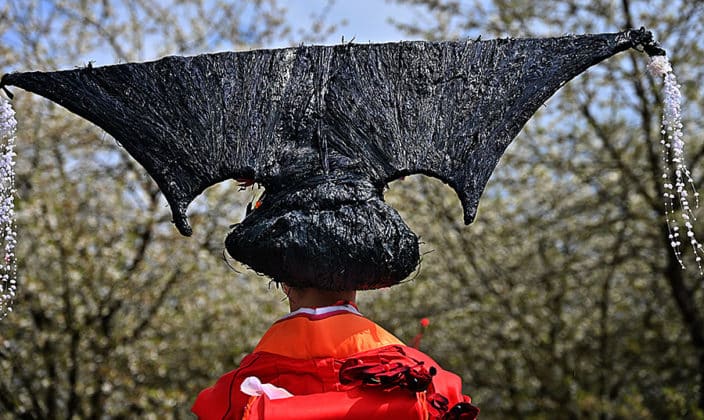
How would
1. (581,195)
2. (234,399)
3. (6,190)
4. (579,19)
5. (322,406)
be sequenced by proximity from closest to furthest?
(322,406), (234,399), (6,190), (579,19), (581,195)

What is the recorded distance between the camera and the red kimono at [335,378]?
175 centimetres

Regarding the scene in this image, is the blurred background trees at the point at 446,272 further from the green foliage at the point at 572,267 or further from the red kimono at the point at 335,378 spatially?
the red kimono at the point at 335,378

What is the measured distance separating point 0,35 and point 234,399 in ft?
14.1

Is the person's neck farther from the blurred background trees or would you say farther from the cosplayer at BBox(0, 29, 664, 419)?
the blurred background trees

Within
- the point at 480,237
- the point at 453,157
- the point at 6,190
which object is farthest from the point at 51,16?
the point at 453,157

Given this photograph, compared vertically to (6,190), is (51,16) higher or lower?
higher

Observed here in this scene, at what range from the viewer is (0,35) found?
5.34 metres

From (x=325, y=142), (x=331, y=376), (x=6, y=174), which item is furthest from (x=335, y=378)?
(x=6, y=174)

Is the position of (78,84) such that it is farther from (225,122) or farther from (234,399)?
(234,399)

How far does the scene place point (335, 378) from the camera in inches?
72.2

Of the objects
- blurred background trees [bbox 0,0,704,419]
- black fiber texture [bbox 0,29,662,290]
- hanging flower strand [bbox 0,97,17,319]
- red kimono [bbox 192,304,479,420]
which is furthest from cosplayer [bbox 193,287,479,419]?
blurred background trees [bbox 0,0,704,419]

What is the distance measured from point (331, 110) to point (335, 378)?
0.65 m

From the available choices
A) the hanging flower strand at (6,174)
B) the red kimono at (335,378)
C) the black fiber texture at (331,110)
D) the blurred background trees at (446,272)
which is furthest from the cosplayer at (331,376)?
the blurred background trees at (446,272)

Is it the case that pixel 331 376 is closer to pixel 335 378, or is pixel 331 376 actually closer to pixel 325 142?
pixel 335 378
